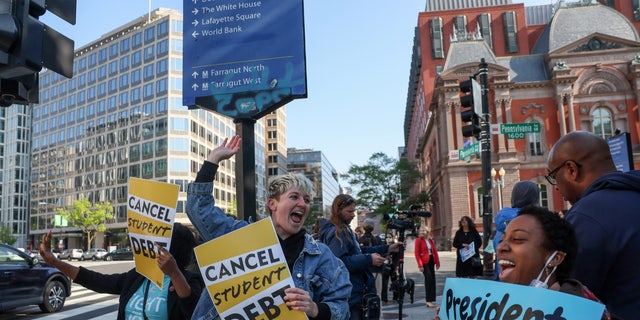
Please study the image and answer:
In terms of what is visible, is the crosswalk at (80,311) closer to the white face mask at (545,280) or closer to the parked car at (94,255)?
the white face mask at (545,280)

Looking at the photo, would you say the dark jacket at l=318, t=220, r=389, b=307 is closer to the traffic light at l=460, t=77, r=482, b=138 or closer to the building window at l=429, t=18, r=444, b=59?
the traffic light at l=460, t=77, r=482, b=138

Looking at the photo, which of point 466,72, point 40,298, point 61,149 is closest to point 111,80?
point 61,149

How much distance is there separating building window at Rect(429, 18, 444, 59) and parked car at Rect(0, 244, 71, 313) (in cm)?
5309

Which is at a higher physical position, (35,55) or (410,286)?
(35,55)

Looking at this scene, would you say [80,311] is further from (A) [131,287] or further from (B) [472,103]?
(B) [472,103]

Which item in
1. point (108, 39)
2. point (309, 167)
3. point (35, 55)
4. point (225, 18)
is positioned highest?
point (108, 39)

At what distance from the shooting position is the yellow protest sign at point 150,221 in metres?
2.98

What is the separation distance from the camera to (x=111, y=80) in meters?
74.6

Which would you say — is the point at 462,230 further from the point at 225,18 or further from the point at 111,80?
the point at 111,80

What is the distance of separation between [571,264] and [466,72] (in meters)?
41.6

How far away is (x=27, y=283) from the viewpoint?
1017 cm

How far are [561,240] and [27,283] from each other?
1115 centimetres

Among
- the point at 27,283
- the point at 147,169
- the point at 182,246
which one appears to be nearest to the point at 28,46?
the point at 182,246

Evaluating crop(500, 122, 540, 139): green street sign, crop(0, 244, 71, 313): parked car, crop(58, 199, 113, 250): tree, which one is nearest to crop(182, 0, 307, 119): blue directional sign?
crop(500, 122, 540, 139): green street sign
